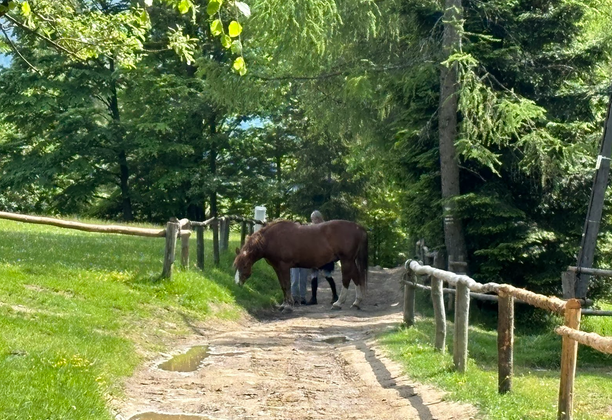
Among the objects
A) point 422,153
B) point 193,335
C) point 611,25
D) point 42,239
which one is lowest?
point 193,335

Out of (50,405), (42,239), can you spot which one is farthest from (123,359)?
(42,239)

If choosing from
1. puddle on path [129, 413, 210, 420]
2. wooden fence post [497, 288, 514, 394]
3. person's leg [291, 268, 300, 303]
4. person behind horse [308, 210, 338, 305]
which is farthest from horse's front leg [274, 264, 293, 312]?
wooden fence post [497, 288, 514, 394]

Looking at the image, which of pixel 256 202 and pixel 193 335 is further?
pixel 256 202

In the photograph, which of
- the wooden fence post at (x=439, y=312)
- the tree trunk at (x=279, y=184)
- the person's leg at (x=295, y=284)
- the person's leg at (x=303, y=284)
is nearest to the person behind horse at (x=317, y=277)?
the person's leg at (x=303, y=284)

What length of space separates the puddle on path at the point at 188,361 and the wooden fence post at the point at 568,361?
5.01 metres

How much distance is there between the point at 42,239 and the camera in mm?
19953

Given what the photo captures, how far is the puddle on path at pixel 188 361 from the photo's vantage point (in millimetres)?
10773

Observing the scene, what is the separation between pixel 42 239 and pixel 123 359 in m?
10.3

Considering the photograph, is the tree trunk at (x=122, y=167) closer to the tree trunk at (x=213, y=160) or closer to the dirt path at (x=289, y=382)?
the tree trunk at (x=213, y=160)

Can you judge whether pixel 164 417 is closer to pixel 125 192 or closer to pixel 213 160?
pixel 213 160

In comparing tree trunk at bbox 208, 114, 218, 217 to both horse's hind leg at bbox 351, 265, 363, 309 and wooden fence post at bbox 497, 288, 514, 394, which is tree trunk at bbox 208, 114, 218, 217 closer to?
horse's hind leg at bbox 351, 265, 363, 309

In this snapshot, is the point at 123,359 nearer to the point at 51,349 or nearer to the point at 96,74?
the point at 51,349

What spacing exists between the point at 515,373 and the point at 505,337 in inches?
176

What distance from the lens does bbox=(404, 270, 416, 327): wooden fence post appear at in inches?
527
